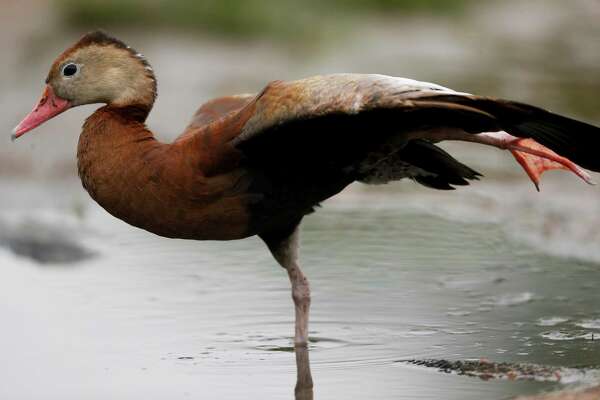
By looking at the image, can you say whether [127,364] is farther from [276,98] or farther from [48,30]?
[48,30]

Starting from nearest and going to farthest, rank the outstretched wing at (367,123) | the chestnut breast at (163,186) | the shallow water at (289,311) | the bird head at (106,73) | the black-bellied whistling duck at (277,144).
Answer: the outstretched wing at (367,123) < the black-bellied whistling duck at (277,144) < the shallow water at (289,311) < the chestnut breast at (163,186) < the bird head at (106,73)

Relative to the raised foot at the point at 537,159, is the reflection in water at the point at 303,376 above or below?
below

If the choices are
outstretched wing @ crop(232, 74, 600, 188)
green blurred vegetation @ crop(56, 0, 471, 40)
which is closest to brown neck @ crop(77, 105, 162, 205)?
outstretched wing @ crop(232, 74, 600, 188)

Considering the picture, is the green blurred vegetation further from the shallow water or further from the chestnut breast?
the chestnut breast

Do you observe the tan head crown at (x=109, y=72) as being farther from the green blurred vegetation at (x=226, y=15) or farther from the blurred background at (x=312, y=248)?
the green blurred vegetation at (x=226, y=15)

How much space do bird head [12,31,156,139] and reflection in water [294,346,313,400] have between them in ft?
4.54

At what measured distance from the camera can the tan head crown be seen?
668 cm

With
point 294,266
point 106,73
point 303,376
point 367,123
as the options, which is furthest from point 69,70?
point 303,376

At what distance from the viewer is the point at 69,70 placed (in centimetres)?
677

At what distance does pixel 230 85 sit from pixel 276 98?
7.33 metres

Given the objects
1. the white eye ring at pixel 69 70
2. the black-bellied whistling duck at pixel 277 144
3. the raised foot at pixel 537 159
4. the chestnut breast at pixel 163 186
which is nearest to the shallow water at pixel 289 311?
the black-bellied whistling duck at pixel 277 144

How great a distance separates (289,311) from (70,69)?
5.60ft

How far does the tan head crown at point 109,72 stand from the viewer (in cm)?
668

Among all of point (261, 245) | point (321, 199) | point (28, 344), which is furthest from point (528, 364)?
point (261, 245)
